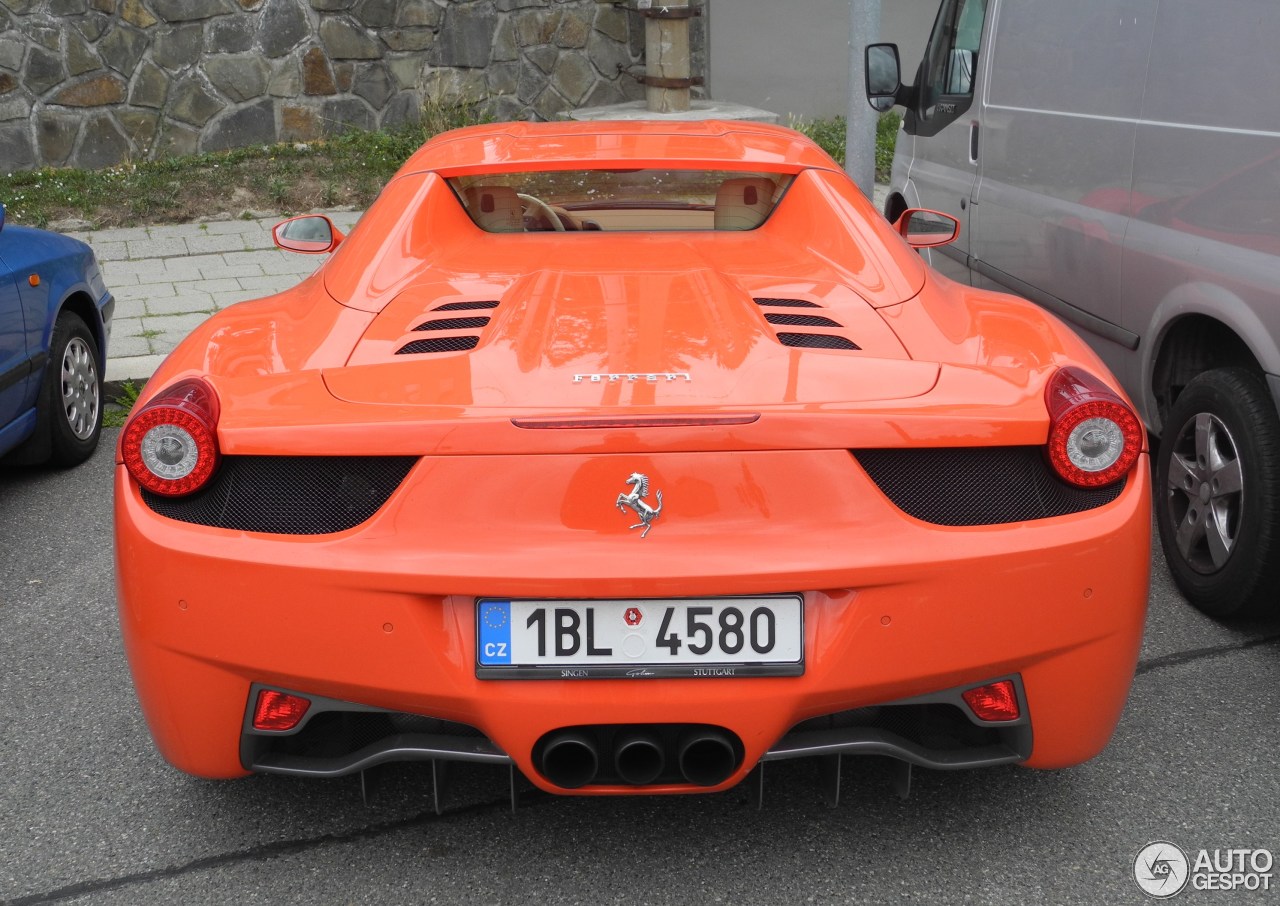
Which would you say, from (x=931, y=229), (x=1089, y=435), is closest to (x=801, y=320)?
(x=1089, y=435)

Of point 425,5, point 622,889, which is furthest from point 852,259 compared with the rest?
point 425,5

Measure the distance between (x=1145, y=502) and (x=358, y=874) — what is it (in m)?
1.64

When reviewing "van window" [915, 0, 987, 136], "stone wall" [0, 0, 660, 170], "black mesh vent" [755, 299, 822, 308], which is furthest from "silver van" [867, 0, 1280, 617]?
"stone wall" [0, 0, 660, 170]

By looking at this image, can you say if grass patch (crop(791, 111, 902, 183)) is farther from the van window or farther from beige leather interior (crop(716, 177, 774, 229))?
beige leather interior (crop(716, 177, 774, 229))

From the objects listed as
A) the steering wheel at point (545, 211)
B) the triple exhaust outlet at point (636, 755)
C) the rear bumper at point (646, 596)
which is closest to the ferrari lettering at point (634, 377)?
the rear bumper at point (646, 596)

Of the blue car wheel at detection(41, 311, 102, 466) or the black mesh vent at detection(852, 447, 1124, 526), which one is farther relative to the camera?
the blue car wheel at detection(41, 311, 102, 466)

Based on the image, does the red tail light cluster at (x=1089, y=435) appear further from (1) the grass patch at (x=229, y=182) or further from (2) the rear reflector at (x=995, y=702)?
(1) the grass patch at (x=229, y=182)

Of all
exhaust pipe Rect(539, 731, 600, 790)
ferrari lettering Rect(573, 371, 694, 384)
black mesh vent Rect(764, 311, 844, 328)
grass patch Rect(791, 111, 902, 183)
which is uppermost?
ferrari lettering Rect(573, 371, 694, 384)

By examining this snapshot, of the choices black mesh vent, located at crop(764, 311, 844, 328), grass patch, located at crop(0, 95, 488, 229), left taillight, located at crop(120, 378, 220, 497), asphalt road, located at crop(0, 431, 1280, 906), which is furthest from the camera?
grass patch, located at crop(0, 95, 488, 229)

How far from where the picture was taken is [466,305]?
9.40 feet

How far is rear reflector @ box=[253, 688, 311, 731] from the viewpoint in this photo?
95.4 inches

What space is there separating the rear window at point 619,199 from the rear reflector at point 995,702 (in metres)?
1.58

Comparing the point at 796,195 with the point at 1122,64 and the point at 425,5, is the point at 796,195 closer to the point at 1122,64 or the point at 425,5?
the point at 1122,64

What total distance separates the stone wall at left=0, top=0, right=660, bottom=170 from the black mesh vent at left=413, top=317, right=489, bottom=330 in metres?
9.07
